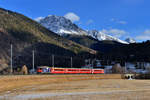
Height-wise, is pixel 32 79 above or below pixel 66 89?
above

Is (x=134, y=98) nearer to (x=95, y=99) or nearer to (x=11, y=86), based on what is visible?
(x=95, y=99)

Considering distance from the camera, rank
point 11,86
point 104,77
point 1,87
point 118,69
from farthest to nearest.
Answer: point 118,69
point 104,77
point 11,86
point 1,87

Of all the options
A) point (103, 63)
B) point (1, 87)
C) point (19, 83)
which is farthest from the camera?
point (103, 63)

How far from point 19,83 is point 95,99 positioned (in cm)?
2443

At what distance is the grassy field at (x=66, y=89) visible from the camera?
31781 mm

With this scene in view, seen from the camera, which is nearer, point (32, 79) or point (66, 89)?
point (66, 89)

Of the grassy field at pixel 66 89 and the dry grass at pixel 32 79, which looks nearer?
the grassy field at pixel 66 89

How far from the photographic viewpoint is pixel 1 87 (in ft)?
131

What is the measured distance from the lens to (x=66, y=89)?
142ft

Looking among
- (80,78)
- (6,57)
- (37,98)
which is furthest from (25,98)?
(6,57)

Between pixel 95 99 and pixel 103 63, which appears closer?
pixel 95 99

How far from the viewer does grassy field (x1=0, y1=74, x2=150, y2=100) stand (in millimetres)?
31781

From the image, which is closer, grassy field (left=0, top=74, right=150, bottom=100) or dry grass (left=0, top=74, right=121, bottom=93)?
grassy field (left=0, top=74, right=150, bottom=100)

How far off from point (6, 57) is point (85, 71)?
106 m
